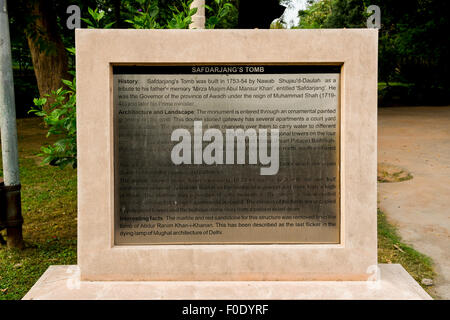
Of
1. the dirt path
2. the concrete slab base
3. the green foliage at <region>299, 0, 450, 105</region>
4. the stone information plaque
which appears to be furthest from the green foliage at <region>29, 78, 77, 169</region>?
the green foliage at <region>299, 0, 450, 105</region>

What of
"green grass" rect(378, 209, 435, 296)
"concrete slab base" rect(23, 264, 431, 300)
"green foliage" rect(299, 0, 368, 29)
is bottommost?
"green grass" rect(378, 209, 435, 296)

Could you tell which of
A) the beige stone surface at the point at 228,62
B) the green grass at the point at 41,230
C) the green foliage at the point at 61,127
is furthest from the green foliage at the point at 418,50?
the beige stone surface at the point at 228,62

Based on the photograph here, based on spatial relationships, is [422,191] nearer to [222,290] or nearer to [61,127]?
[222,290]

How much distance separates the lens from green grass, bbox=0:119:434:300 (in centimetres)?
416

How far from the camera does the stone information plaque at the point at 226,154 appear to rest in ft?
10.5

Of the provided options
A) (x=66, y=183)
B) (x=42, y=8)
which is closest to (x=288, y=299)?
(x=66, y=183)

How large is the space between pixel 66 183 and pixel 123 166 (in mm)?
5388

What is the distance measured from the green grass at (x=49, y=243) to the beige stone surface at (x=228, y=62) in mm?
1195

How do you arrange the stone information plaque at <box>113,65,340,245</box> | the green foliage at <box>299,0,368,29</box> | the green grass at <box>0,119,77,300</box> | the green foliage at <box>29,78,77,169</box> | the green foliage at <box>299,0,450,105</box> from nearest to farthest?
the stone information plaque at <box>113,65,340,245</box> → the green foliage at <box>29,78,77,169</box> → the green grass at <box>0,119,77,300</box> → the green foliage at <box>299,0,450,105</box> → the green foliage at <box>299,0,368,29</box>

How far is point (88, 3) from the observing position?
1177 cm

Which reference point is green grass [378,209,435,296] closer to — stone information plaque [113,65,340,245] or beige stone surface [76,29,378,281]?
beige stone surface [76,29,378,281]

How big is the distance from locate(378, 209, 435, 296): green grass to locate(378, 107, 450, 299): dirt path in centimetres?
8

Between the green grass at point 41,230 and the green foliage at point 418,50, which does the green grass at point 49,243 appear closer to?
the green grass at point 41,230

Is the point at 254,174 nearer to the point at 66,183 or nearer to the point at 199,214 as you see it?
the point at 199,214
